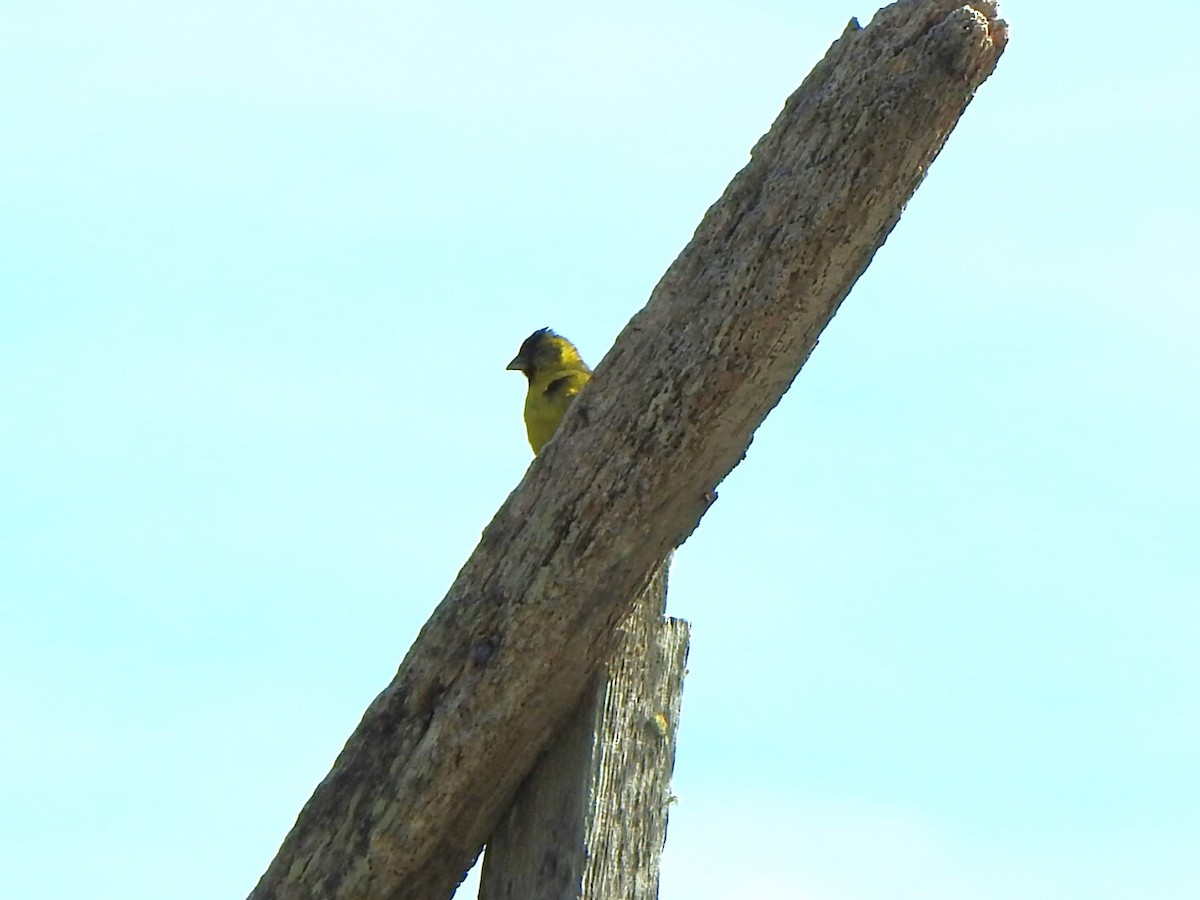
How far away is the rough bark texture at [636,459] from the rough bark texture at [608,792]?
103 mm

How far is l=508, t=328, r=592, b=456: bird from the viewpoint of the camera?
23.1ft

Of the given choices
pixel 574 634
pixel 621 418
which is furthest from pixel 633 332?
pixel 574 634

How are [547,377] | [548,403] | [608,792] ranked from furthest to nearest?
[547,377] → [548,403] → [608,792]

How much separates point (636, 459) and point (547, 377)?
277 cm

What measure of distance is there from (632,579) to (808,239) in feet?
3.46

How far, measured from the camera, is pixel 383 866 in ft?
15.9

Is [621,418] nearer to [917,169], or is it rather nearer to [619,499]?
[619,499]

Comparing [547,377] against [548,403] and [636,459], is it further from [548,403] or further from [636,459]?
[636,459]

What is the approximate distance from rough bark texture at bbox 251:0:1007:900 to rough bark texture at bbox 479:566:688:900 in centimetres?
10

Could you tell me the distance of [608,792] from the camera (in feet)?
16.2

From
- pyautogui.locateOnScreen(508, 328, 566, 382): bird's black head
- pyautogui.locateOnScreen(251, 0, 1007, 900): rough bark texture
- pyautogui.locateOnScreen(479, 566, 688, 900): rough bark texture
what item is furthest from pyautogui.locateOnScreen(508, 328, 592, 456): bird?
pyautogui.locateOnScreen(251, 0, 1007, 900): rough bark texture

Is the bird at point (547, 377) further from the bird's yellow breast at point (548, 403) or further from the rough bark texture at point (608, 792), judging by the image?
the rough bark texture at point (608, 792)

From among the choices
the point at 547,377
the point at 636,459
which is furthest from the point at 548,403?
the point at 636,459

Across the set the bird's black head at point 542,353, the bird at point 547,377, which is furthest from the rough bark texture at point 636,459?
the bird's black head at point 542,353
